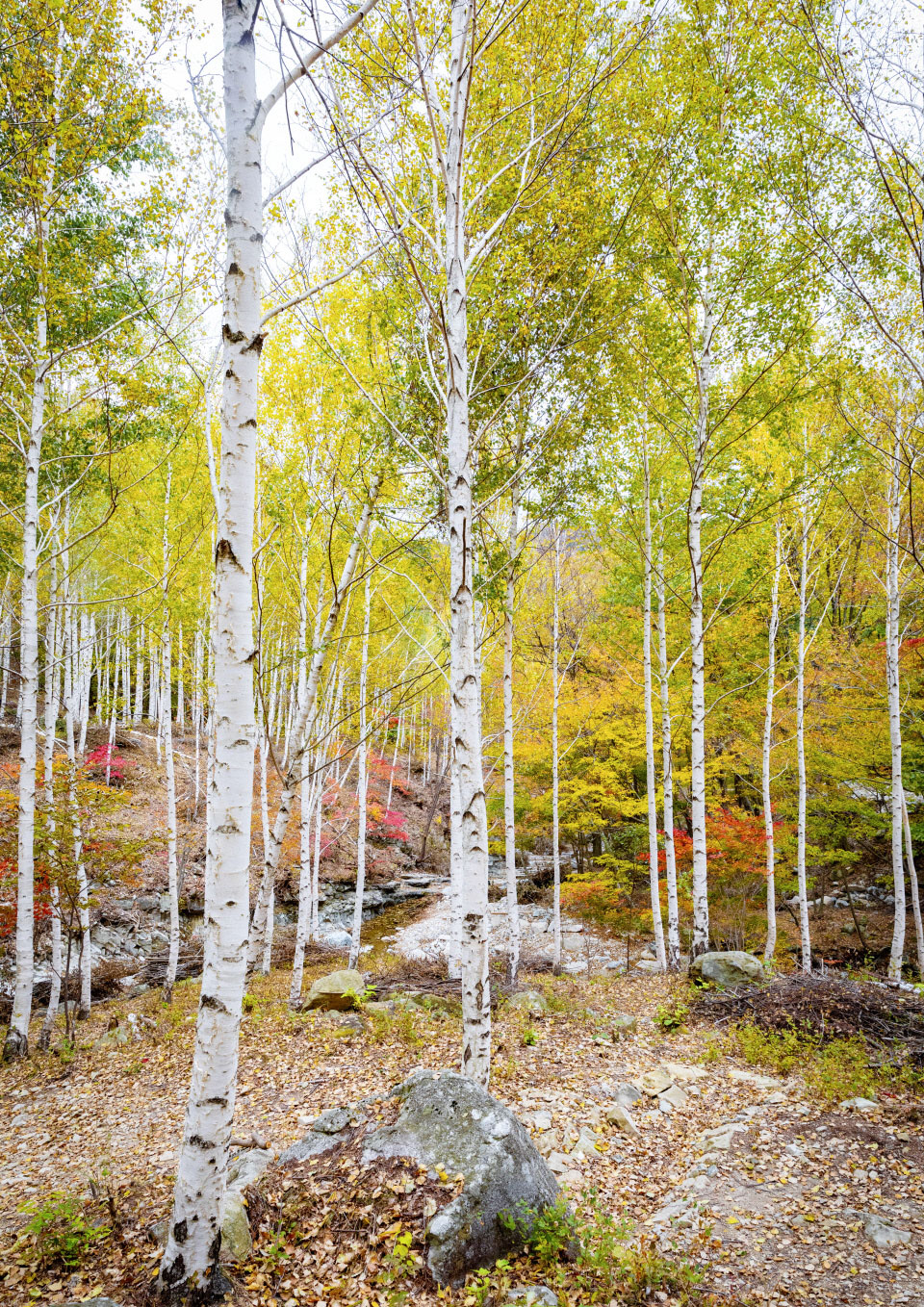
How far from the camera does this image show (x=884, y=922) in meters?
13.6

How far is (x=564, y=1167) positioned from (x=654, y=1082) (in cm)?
167

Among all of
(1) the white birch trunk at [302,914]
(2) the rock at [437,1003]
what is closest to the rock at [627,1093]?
(2) the rock at [437,1003]

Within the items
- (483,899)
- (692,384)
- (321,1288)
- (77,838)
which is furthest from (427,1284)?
(692,384)

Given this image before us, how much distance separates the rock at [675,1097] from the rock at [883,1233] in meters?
1.70

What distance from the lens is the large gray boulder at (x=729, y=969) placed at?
6.93 m

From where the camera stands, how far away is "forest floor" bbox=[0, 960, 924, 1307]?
2678 mm

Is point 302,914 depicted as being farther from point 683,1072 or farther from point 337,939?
point 337,939

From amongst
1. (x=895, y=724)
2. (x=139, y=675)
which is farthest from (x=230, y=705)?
(x=139, y=675)

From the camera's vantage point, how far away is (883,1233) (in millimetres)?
3094

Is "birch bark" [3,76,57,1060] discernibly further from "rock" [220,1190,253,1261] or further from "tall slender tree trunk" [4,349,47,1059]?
"rock" [220,1190,253,1261]

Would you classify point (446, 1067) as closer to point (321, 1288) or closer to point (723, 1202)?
point (723, 1202)

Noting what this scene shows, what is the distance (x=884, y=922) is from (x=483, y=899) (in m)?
14.6

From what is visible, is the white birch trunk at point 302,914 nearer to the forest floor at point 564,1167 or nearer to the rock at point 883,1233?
the forest floor at point 564,1167

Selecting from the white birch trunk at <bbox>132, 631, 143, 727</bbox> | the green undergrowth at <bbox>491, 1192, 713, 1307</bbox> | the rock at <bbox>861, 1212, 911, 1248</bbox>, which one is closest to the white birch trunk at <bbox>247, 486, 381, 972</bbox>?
the green undergrowth at <bbox>491, 1192, 713, 1307</bbox>
